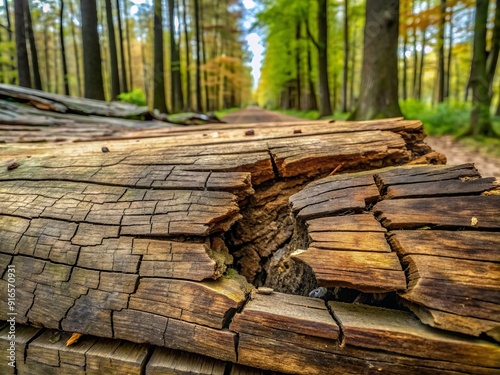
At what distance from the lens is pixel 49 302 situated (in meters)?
1.39

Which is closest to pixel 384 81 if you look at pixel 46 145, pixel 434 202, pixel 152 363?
pixel 434 202

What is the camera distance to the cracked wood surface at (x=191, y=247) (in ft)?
3.81

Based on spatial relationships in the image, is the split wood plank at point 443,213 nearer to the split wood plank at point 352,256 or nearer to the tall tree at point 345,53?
the split wood plank at point 352,256

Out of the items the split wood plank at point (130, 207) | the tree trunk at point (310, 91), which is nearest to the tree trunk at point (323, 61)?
the tree trunk at point (310, 91)

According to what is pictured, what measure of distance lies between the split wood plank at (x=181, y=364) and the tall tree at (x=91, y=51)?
948cm

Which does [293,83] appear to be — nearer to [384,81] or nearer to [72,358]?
[384,81]

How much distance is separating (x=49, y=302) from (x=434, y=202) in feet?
6.28

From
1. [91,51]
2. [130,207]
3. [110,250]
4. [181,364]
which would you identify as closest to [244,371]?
[181,364]

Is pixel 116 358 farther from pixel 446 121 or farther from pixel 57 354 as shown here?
pixel 446 121

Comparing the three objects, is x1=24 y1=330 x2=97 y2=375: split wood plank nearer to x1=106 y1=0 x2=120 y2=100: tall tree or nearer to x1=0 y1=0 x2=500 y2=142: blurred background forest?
x1=0 y1=0 x2=500 y2=142: blurred background forest

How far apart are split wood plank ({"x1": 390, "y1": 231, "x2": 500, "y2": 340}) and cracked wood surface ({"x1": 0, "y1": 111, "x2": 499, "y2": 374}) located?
5cm

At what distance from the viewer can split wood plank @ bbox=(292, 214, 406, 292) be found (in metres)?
1.17

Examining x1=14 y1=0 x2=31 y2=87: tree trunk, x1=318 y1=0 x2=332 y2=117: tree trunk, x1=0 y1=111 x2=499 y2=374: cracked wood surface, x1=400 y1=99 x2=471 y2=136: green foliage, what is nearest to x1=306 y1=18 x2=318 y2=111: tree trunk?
x1=318 y1=0 x2=332 y2=117: tree trunk

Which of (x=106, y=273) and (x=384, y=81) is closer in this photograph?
(x=106, y=273)
